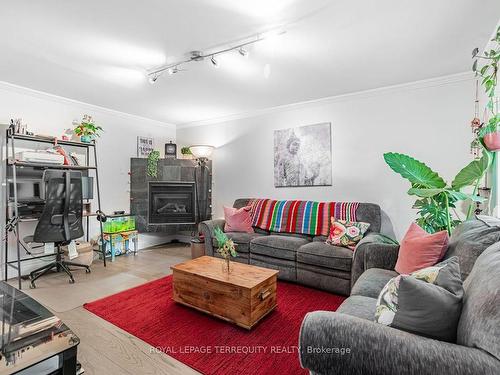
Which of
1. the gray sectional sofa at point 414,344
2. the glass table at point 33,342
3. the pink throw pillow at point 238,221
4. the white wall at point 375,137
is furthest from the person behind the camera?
the pink throw pillow at point 238,221

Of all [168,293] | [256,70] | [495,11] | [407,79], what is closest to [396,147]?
[407,79]

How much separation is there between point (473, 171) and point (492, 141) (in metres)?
0.36

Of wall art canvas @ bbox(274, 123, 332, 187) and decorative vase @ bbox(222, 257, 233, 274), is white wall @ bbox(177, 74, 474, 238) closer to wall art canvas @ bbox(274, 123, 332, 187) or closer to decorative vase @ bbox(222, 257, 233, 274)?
wall art canvas @ bbox(274, 123, 332, 187)

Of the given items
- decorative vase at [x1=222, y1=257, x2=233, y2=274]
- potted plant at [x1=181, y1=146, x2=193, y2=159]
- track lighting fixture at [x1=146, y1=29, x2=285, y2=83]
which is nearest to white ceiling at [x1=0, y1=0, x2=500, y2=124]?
→ track lighting fixture at [x1=146, y1=29, x2=285, y2=83]

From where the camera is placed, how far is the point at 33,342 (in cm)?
130

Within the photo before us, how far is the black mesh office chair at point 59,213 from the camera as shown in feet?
9.77

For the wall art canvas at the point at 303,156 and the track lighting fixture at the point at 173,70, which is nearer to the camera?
the track lighting fixture at the point at 173,70

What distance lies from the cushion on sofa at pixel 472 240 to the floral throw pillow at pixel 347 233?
47.2 inches

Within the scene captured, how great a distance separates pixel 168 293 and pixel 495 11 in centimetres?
367

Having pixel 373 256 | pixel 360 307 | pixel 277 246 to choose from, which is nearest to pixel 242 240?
pixel 277 246

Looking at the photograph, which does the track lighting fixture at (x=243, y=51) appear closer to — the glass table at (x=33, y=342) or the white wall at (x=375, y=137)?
the white wall at (x=375, y=137)

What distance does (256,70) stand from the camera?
2.80 meters

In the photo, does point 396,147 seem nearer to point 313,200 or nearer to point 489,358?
point 313,200

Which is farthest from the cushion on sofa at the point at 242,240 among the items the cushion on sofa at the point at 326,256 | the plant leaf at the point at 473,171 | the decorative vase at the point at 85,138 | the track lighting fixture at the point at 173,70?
the decorative vase at the point at 85,138
